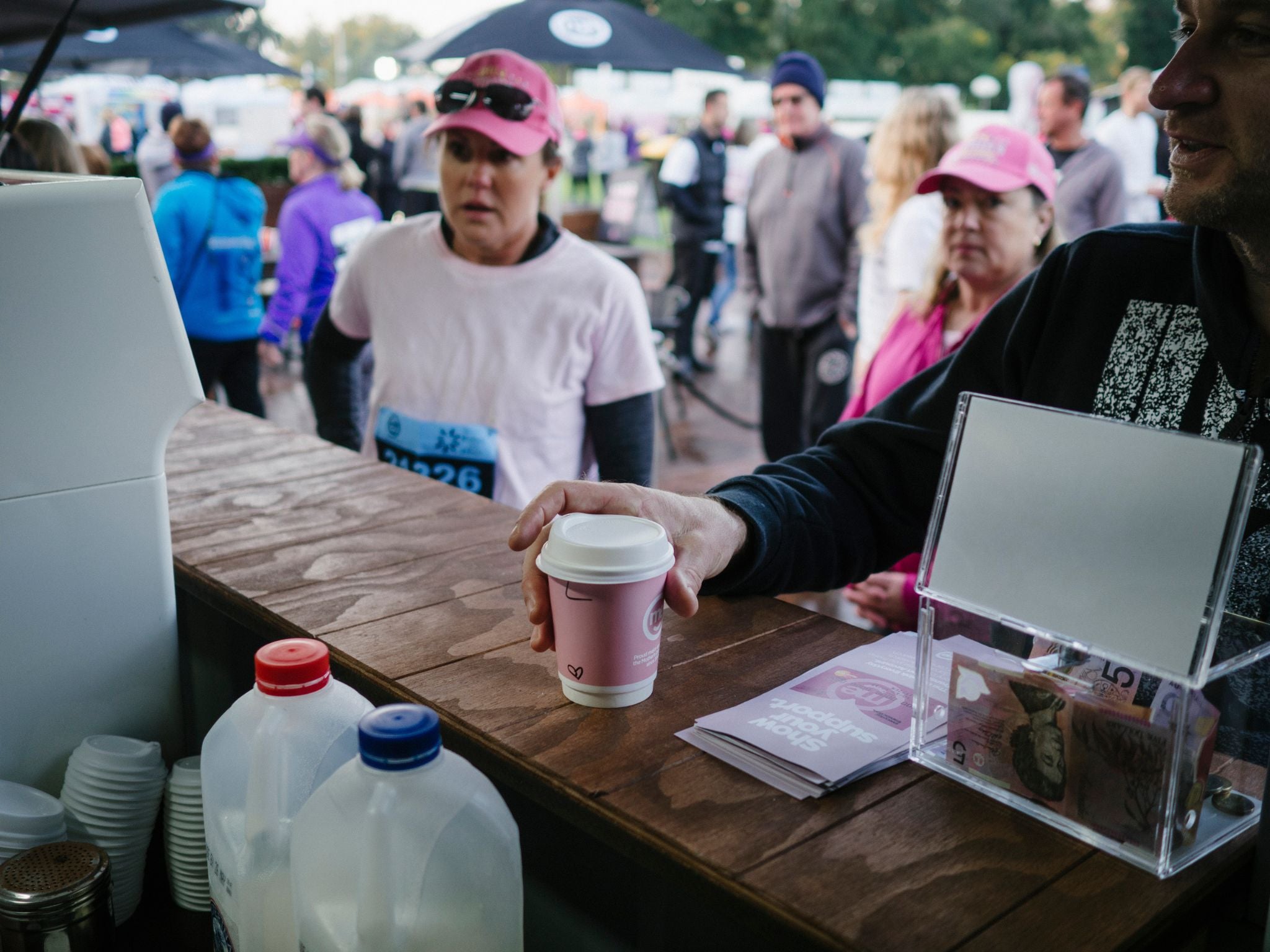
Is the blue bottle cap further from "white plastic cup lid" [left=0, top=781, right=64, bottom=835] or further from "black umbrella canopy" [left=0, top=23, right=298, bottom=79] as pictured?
"black umbrella canopy" [left=0, top=23, right=298, bottom=79]

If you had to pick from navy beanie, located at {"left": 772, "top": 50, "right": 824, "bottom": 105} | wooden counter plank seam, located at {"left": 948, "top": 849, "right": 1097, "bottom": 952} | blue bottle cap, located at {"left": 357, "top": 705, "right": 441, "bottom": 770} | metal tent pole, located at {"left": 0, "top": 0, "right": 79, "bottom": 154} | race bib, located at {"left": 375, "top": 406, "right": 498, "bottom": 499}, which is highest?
navy beanie, located at {"left": 772, "top": 50, "right": 824, "bottom": 105}

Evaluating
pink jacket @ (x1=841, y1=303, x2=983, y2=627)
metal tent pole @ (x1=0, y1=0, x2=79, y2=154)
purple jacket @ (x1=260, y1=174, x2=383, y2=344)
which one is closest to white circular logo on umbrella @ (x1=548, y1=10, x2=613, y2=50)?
purple jacket @ (x1=260, y1=174, x2=383, y2=344)

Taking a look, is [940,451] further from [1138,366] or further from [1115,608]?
[1115,608]

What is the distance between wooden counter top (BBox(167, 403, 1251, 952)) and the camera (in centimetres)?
84

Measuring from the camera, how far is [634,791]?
987mm

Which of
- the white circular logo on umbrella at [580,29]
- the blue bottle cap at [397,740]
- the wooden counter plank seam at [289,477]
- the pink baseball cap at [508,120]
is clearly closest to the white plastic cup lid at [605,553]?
the blue bottle cap at [397,740]

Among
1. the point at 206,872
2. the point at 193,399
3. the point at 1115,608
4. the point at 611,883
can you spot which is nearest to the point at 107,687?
the point at 206,872

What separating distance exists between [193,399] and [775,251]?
4023 mm

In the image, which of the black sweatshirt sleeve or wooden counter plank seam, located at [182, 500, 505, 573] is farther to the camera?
wooden counter plank seam, located at [182, 500, 505, 573]

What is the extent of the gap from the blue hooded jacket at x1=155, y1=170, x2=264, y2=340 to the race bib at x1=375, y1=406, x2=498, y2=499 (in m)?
2.76

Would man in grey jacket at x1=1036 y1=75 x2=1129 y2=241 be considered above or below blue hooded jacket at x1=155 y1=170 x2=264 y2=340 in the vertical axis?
above

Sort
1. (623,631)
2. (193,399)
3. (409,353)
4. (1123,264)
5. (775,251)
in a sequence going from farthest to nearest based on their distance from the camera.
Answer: (775,251)
(409,353)
(1123,264)
(193,399)
(623,631)

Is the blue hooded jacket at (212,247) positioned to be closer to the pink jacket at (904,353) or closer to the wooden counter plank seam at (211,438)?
the wooden counter plank seam at (211,438)

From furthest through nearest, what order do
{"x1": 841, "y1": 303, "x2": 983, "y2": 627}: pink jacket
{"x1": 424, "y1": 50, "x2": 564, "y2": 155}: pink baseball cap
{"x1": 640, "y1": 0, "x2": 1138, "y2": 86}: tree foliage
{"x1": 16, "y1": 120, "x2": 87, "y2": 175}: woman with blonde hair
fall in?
1. {"x1": 640, "y1": 0, "x2": 1138, "y2": 86}: tree foliage
2. {"x1": 16, "y1": 120, "x2": 87, "y2": 175}: woman with blonde hair
3. {"x1": 841, "y1": 303, "x2": 983, "y2": 627}: pink jacket
4. {"x1": 424, "y1": 50, "x2": 564, "y2": 155}: pink baseball cap
